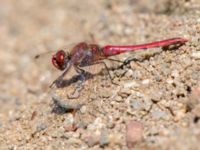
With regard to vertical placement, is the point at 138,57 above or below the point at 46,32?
below

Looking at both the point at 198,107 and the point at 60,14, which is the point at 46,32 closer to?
the point at 60,14

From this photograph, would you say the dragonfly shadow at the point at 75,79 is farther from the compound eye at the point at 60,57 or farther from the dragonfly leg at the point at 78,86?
the compound eye at the point at 60,57

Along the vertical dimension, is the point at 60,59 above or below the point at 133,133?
above

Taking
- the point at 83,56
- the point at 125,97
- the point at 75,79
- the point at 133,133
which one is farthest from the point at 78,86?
the point at 133,133

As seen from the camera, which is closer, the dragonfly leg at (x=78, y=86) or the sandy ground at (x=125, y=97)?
the sandy ground at (x=125, y=97)

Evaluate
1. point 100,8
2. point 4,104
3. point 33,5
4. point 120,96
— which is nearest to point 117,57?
point 120,96

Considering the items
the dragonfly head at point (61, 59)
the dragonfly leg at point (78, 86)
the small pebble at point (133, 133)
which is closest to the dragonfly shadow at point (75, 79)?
the dragonfly leg at point (78, 86)

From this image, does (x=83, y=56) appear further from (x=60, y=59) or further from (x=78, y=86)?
(x=78, y=86)

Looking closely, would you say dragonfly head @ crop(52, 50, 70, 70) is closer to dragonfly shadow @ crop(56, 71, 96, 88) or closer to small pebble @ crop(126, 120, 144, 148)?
dragonfly shadow @ crop(56, 71, 96, 88)
